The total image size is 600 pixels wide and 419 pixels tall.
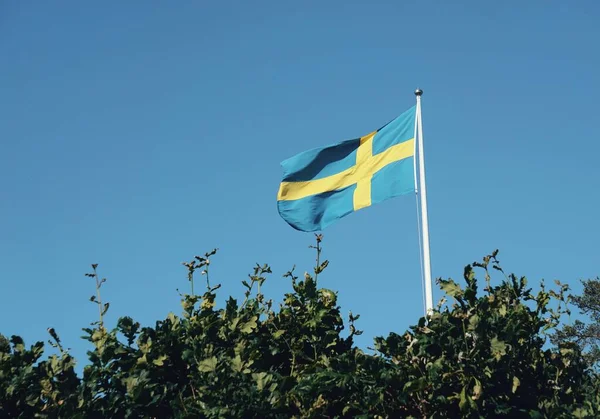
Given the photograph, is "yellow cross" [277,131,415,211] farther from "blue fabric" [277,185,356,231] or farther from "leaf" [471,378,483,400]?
"leaf" [471,378,483,400]

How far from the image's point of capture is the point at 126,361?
857 cm

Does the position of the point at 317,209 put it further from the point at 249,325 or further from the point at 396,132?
the point at 249,325

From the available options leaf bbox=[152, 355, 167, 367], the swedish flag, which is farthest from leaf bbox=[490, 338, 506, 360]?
the swedish flag

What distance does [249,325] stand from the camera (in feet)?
29.1

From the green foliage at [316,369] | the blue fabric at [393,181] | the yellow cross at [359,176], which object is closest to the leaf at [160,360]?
the green foliage at [316,369]

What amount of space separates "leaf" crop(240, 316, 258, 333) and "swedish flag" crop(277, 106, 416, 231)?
18.0 ft

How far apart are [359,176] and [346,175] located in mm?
267

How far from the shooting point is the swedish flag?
560 inches

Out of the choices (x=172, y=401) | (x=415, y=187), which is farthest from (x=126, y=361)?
(x=415, y=187)

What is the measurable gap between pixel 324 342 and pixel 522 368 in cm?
197

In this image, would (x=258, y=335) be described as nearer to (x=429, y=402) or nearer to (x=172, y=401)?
(x=172, y=401)

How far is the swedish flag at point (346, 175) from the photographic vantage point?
14219 millimetres

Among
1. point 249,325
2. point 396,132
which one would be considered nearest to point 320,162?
point 396,132

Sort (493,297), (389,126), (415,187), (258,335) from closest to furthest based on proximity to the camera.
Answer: (493,297)
(258,335)
(415,187)
(389,126)
